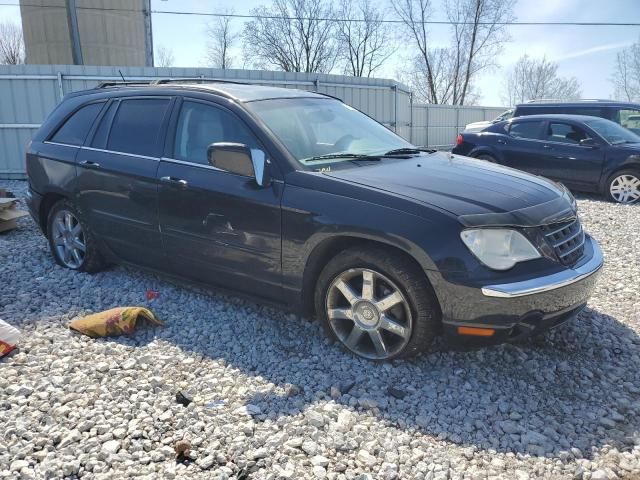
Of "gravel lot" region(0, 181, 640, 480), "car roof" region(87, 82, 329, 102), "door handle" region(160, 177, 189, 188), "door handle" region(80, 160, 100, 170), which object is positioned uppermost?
"car roof" region(87, 82, 329, 102)

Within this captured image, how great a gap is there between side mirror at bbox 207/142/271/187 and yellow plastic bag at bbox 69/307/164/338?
1.25m

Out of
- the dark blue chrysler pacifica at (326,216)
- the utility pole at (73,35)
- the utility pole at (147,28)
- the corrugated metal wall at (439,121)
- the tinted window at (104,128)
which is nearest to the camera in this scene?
the dark blue chrysler pacifica at (326,216)

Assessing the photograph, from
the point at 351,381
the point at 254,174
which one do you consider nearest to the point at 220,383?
the point at 351,381

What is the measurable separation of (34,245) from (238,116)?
12.1 feet

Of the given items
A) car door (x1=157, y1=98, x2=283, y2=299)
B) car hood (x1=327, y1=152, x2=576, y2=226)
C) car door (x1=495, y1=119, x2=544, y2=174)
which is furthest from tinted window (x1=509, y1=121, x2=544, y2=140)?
car door (x1=157, y1=98, x2=283, y2=299)

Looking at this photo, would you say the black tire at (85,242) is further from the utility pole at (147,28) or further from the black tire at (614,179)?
the utility pole at (147,28)

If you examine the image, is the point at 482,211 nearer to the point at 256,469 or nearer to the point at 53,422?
the point at 256,469

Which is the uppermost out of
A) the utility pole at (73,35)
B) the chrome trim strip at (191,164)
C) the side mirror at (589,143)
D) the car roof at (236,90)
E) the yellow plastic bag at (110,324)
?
the utility pole at (73,35)

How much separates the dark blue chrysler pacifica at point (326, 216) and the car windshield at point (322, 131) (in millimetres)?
15

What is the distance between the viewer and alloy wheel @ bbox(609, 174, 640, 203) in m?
9.27

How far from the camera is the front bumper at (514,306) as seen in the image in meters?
2.97

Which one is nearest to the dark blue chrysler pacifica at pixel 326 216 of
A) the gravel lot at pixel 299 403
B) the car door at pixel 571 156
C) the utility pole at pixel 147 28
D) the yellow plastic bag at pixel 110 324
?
the gravel lot at pixel 299 403

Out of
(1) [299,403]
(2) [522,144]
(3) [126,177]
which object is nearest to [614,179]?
(2) [522,144]

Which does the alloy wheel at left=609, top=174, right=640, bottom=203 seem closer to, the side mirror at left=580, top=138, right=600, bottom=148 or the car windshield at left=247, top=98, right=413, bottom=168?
the side mirror at left=580, top=138, right=600, bottom=148
